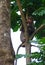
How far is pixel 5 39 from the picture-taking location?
8.05ft

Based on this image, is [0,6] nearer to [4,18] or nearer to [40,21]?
[4,18]

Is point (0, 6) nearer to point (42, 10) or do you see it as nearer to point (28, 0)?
point (42, 10)

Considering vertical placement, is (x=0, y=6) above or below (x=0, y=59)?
above

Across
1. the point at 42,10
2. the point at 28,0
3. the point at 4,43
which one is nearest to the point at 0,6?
the point at 4,43

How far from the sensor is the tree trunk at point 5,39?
2.40m

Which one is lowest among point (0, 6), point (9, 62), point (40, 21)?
point (40, 21)

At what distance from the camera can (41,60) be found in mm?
2916

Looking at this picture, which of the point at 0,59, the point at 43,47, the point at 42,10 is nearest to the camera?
the point at 0,59

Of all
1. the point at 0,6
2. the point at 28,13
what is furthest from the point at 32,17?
the point at 0,6

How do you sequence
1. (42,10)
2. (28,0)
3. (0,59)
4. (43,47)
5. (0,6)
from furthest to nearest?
(28,0) < (42,10) < (43,47) < (0,6) < (0,59)

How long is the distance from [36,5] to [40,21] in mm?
253

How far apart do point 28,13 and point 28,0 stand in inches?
8.5

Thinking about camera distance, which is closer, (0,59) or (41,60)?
(0,59)

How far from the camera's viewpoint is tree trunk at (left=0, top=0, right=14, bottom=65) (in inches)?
94.7
